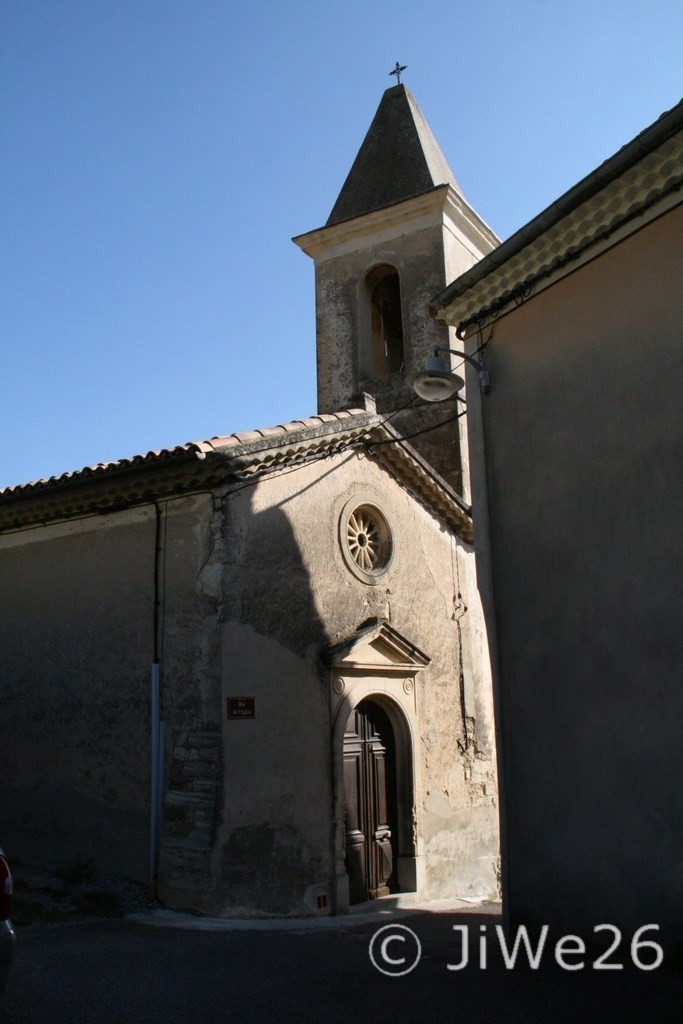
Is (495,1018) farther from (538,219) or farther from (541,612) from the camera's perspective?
(538,219)

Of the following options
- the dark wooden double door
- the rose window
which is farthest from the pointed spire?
the dark wooden double door

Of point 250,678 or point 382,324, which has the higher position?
point 382,324

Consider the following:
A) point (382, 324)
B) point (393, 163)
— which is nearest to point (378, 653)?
point (382, 324)

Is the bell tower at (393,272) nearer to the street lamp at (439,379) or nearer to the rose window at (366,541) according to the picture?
the rose window at (366,541)

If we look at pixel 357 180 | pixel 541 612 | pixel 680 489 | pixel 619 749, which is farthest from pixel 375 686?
pixel 357 180

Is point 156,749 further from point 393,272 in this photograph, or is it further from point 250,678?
point 393,272

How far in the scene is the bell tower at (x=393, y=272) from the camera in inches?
590

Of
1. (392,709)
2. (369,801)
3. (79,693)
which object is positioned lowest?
(369,801)

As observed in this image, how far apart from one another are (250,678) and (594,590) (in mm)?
4167

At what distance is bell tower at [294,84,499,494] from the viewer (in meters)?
15.0

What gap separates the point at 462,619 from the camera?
13109 mm

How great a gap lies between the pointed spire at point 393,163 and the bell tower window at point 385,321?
128 centimetres

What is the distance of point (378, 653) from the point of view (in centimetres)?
1084

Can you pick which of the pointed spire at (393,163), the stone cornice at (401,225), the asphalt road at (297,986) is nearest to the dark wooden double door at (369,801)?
the asphalt road at (297,986)
